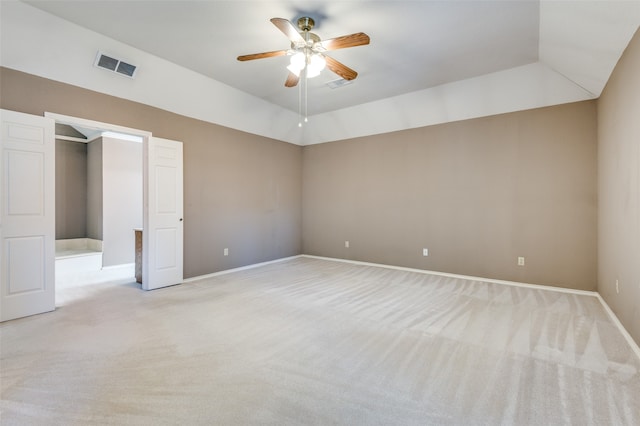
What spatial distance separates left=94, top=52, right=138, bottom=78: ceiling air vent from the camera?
3.30 metres

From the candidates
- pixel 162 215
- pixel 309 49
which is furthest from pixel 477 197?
pixel 162 215

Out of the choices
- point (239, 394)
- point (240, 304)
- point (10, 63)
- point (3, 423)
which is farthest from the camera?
point (240, 304)

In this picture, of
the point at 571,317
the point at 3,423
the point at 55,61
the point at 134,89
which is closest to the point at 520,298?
the point at 571,317

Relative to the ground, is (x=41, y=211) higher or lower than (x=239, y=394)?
higher

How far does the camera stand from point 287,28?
7.97 ft

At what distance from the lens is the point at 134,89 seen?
376 centimetres

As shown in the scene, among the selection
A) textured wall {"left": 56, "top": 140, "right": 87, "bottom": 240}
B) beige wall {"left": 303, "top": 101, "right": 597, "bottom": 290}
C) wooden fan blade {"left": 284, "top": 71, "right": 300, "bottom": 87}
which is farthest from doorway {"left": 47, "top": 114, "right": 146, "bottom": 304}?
beige wall {"left": 303, "top": 101, "right": 597, "bottom": 290}

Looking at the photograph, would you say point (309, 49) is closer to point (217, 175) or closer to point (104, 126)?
point (104, 126)

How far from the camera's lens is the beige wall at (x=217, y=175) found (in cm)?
326

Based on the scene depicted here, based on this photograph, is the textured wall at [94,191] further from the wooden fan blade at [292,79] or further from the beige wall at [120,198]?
the wooden fan blade at [292,79]

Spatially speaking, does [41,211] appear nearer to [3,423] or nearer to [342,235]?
[3,423]

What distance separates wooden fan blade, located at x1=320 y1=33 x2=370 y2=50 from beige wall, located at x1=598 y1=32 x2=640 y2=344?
2.22m

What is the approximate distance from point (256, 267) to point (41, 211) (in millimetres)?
3174

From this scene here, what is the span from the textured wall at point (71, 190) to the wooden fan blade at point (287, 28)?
7175 mm
